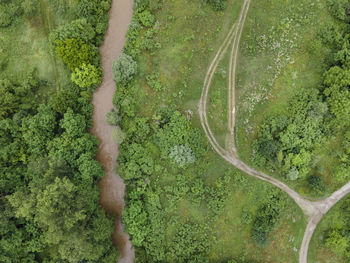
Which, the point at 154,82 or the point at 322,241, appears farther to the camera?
the point at 322,241

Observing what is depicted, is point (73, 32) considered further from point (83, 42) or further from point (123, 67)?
point (123, 67)

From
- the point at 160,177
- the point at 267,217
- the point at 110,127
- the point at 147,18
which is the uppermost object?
the point at 147,18

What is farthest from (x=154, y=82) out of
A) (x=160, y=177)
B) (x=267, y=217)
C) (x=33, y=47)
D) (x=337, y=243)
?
(x=337, y=243)

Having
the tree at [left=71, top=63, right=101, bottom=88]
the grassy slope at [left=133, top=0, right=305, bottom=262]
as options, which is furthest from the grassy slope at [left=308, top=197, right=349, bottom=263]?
the tree at [left=71, top=63, right=101, bottom=88]

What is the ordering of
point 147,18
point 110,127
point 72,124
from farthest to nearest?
point 110,127
point 147,18
point 72,124

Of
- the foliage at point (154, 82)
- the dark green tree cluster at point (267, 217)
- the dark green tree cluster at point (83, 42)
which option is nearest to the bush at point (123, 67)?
the foliage at point (154, 82)

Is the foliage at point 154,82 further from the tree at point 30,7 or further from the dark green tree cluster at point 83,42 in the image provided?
the tree at point 30,7

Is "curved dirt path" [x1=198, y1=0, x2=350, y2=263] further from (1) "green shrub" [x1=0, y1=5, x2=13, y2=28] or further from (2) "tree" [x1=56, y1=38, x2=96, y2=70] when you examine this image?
(1) "green shrub" [x1=0, y1=5, x2=13, y2=28]
